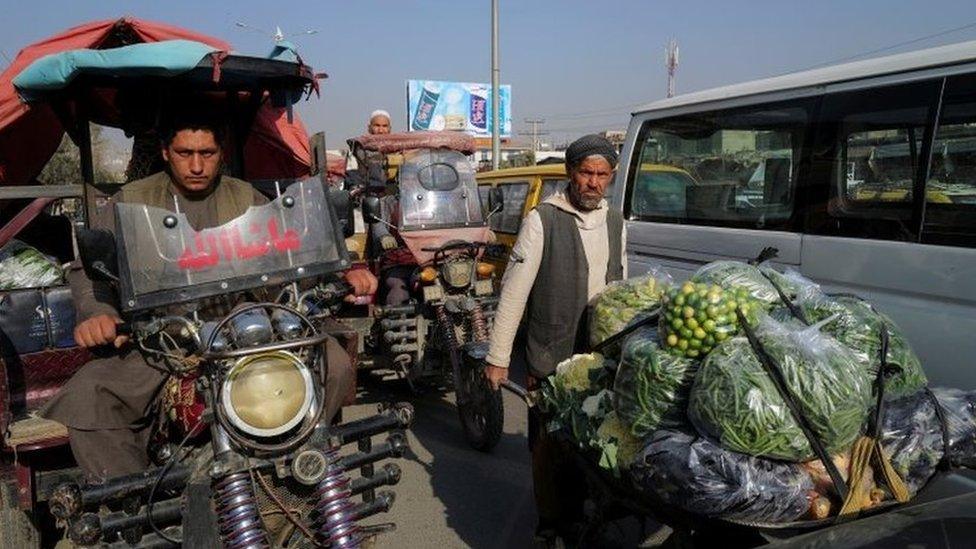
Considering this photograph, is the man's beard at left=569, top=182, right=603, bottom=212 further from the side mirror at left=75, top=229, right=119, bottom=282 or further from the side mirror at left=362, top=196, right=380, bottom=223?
the side mirror at left=362, top=196, right=380, bottom=223

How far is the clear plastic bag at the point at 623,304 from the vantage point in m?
2.64

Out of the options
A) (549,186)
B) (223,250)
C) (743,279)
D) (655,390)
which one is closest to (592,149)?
(743,279)

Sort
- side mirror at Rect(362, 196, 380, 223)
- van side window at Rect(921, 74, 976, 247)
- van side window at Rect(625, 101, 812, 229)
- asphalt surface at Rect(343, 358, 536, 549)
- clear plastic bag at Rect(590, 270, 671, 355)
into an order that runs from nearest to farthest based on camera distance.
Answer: clear plastic bag at Rect(590, 270, 671, 355) → van side window at Rect(921, 74, 976, 247) → asphalt surface at Rect(343, 358, 536, 549) → van side window at Rect(625, 101, 812, 229) → side mirror at Rect(362, 196, 380, 223)

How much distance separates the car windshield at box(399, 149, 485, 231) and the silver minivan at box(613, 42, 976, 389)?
1.68m

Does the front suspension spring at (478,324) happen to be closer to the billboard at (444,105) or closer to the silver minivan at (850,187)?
the silver minivan at (850,187)

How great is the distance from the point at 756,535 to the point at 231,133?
3949mm

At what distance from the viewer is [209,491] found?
192cm

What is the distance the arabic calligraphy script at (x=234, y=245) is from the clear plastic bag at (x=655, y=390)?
4.37 ft

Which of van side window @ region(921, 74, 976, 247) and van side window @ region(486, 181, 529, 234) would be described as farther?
van side window @ region(486, 181, 529, 234)

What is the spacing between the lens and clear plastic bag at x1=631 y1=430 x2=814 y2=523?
1.74m

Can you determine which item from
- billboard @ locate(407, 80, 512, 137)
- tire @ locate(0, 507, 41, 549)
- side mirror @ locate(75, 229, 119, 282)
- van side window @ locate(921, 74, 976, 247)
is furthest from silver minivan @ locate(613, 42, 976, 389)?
billboard @ locate(407, 80, 512, 137)

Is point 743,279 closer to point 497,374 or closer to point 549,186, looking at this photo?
point 497,374

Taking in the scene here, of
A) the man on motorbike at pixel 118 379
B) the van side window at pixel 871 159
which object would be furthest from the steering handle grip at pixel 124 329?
the van side window at pixel 871 159

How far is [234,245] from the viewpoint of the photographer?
239 cm
